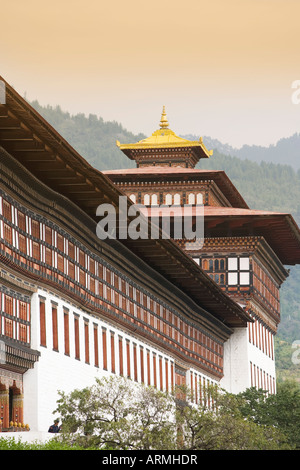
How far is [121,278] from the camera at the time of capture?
48062 mm

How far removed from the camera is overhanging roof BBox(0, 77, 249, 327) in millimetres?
30531

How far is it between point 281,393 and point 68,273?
1906cm

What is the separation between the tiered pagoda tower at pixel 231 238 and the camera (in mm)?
70438

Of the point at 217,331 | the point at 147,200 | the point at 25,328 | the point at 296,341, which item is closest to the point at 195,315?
the point at 217,331

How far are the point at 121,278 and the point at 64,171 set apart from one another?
41.4 ft

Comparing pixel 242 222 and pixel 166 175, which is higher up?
pixel 166 175

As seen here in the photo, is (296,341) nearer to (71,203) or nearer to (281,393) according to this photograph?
(281,393)

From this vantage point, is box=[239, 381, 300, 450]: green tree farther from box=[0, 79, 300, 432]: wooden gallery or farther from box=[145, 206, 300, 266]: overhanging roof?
box=[145, 206, 300, 266]: overhanging roof

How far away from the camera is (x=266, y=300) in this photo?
3012 inches
